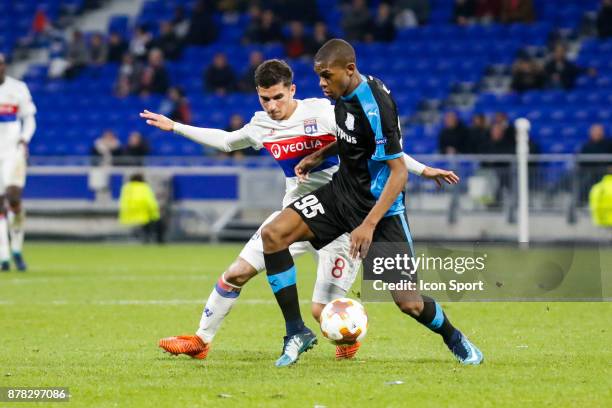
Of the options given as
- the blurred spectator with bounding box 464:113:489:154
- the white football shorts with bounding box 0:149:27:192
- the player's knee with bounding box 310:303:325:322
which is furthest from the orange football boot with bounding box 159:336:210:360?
the blurred spectator with bounding box 464:113:489:154

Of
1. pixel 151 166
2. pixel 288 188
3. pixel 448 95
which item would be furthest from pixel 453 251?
pixel 448 95

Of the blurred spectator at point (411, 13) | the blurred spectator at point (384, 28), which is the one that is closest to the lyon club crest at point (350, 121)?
the blurred spectator at point (384, 28)

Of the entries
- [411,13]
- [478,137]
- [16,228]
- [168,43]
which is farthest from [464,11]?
[16,228]

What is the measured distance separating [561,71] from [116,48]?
413 inches

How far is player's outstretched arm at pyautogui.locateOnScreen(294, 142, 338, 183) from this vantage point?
7664 mm

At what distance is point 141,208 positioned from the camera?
68.3ft

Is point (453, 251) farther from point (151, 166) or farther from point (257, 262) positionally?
point (151, 166)

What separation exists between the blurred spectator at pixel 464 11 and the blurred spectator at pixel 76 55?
8.77 meters

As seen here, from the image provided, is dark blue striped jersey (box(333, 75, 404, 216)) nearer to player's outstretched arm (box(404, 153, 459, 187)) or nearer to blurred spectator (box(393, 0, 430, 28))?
player's outstretched arm (box(404, 153, 459, 187))

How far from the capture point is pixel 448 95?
2398 centimetres

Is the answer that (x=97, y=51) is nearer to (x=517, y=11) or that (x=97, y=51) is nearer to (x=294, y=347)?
(x=517, y=11)

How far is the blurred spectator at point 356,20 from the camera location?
82.0 feet

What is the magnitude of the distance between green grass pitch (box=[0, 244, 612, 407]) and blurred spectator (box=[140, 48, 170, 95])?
1284 cm

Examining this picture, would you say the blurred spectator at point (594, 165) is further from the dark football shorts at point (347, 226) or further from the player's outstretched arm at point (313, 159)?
the dark football shorts at point (347, 226)
